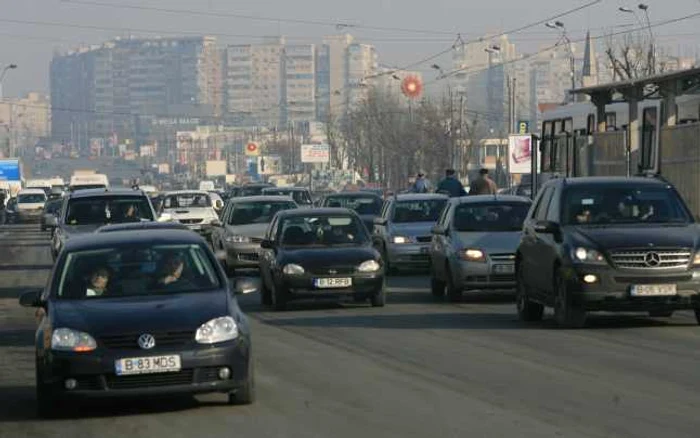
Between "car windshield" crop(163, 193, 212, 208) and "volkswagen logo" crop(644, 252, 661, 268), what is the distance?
3122cm

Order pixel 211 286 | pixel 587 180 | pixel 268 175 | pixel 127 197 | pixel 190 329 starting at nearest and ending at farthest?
pixel 190 329, pixel 211 286, pixel 587 180, pixel 127 197, pixel 268 175

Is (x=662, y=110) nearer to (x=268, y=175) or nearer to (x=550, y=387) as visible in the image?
(x=550, y=387)

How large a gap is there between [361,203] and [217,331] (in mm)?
29259

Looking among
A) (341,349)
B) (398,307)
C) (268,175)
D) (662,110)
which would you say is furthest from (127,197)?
(268,175)

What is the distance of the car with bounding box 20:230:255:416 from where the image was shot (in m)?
12.9

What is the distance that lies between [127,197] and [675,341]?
→ 1452 centimetres

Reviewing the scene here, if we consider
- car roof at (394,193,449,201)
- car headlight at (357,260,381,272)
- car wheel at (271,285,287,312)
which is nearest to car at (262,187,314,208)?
car roof at (394,193,449,201)

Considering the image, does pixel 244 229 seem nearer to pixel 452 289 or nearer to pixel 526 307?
pixel 452 289

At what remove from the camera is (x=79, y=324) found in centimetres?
1317

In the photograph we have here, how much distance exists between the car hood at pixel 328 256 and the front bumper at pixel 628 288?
18.0 feet

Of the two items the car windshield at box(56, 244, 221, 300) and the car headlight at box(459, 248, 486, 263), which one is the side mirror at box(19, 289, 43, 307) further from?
the car headlight at box(459, 248, 486, 263)

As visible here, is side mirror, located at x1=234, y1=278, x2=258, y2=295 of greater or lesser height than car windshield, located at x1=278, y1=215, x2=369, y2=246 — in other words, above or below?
above

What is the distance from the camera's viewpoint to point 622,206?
2095cm

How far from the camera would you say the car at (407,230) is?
33.4m
